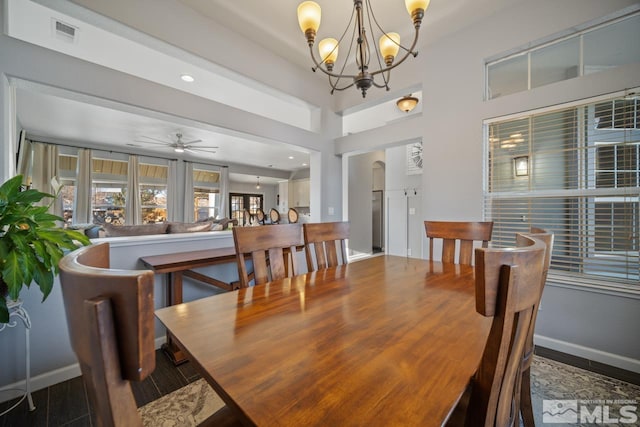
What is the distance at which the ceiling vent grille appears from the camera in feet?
7.30

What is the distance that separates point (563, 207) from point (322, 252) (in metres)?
2.14

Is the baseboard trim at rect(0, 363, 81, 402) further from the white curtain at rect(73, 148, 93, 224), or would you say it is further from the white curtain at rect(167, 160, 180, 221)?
the white curtain at rect(167, 160, 180, 221)

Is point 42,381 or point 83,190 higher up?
point 83,190

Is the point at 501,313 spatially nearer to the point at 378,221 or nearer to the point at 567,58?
the point at 567,58

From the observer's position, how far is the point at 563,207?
7.18ft

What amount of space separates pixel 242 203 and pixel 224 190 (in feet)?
6.41

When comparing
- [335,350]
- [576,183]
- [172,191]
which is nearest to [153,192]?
[172,191]

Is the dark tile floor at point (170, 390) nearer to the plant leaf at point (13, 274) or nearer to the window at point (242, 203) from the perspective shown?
the plant leaf at point (13, 274)

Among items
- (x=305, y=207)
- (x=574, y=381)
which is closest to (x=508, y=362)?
(x=574, y=381)

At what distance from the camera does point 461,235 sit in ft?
6.12

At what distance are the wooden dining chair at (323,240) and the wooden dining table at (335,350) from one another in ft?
1.70

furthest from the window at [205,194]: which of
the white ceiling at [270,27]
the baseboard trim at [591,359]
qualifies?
the baseboard trim at [591,359]

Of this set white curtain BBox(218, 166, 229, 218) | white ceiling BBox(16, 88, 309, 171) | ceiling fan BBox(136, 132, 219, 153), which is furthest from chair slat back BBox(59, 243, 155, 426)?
white curtain BBox(218, 166, 229, 218)

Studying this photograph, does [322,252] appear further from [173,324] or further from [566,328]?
[566,328]
